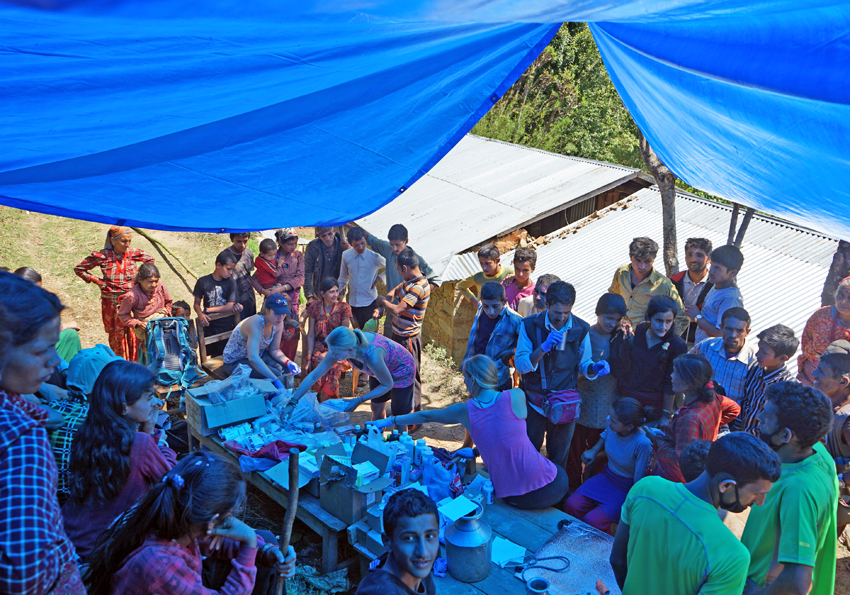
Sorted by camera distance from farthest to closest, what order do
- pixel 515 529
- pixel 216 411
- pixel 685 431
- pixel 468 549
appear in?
pixel 216 411
pixel 515 529
pixel 685 431
pixel 468 549

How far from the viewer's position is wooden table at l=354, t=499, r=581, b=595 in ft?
10.7

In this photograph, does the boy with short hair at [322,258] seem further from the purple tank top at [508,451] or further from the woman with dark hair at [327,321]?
the purple tank top at [508,451]

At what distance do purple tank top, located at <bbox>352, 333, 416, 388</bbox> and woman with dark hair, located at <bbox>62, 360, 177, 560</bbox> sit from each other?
238 cm

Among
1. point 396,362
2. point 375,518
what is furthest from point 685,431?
point 396,362

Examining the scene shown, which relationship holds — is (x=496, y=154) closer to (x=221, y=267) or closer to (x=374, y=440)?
(x=221, y=267)

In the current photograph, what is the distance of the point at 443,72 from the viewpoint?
3.07 meters

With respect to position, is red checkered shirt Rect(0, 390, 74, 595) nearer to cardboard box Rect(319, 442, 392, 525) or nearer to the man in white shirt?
cardboard box Rect(319, 442, 392, 525)

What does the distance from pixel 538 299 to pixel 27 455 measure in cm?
438

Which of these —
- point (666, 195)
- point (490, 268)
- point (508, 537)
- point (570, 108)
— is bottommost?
point (508, 537)

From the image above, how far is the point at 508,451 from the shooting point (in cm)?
388

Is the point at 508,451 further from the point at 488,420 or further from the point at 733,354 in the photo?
the point at 733,354

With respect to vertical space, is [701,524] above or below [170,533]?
above

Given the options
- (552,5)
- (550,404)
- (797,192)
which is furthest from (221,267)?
(797,192)

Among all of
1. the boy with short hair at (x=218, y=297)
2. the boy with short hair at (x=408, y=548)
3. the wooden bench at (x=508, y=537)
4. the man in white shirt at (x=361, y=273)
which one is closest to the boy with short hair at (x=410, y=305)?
the man in white shirt at (x=361, y=273)
